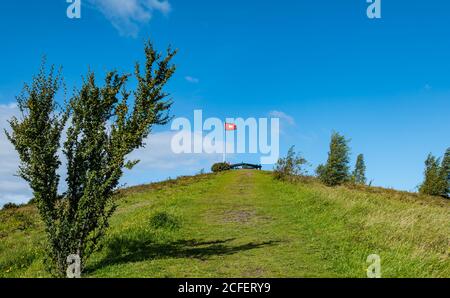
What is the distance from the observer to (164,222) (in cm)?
2212

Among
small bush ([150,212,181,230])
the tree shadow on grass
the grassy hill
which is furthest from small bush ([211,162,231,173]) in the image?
the tree shadow on grass

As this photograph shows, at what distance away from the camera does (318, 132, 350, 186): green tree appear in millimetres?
63406

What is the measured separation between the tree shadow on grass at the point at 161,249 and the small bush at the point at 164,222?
2.24 m

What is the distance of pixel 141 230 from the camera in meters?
20.7

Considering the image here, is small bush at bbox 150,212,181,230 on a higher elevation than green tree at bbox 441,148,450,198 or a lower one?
lower

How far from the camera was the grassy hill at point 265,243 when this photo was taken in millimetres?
13430

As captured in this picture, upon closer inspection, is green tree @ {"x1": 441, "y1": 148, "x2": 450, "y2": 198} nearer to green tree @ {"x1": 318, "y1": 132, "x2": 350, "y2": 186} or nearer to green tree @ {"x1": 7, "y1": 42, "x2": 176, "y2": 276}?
green tree @ {"x1": 318, "y1": 132, "x2": 350, "y2": 186}

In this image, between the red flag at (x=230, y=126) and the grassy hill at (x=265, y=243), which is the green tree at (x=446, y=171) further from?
the grassy hill at (x=265, y=243)

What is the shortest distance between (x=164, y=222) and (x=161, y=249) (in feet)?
15.4

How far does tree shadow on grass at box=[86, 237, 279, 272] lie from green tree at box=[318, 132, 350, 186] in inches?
1764

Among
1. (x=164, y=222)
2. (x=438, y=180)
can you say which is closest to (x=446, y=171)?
(x=438, y=180)
